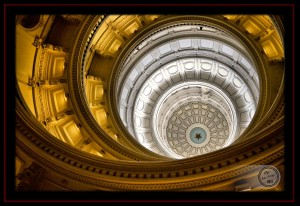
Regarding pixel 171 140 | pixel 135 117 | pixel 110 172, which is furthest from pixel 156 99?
pixel 110 172

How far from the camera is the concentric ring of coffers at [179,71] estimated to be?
17109mm

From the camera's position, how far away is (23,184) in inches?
327

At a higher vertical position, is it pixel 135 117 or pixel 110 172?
pixel 135 117

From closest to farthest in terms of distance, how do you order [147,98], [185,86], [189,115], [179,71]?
[179,71] < [147,98] < [185,86] < [189,115]

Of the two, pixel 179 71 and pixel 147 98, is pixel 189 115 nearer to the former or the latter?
pixel 147 98

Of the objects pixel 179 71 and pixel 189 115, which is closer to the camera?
pixel 179 71

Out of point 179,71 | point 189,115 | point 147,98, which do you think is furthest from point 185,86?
point 189,115

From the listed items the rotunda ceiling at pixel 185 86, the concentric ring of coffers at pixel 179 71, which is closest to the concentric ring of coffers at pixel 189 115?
the rotunda ceiling at pixel 185 86

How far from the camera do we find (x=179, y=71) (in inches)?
798

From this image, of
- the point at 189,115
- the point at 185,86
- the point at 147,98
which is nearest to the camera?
the point at 147,98

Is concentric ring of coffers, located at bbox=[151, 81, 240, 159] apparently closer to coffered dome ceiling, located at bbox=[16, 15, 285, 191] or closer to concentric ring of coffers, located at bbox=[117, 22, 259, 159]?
coffered dome ceiling, located at bbox=[16, 15, 285, 191]

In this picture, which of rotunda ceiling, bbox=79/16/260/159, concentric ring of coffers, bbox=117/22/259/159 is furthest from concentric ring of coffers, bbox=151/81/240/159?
concentric ring of coffers, bbox=117/22/259/159
